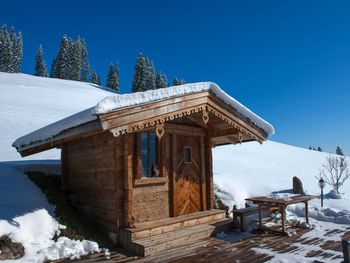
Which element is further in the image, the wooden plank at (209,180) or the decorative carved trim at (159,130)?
the wooden plank at (209,180)

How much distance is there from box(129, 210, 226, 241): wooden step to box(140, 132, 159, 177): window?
1.64 m

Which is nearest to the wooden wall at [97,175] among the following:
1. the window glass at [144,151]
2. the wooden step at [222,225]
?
the window glass at [144,151]

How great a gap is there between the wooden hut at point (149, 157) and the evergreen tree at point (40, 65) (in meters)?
71.0

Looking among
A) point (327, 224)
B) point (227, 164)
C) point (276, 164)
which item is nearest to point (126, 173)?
point (327, 224)

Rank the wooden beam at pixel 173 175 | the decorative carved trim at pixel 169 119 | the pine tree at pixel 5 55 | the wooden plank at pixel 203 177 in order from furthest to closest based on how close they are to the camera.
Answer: the pine tree at pixel 5 55 < the wooden plank at pixel 203 177 < the wooden beam at pixel 173 175 < the decorative carved trim at pixel 169 119

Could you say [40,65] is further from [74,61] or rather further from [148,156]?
[148,156]

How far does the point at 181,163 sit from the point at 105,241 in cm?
367

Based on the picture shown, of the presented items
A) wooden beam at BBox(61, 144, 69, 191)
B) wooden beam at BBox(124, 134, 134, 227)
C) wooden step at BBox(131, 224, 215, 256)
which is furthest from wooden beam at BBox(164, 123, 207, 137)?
wooden beam at BBox(61, 144, 69, 191)

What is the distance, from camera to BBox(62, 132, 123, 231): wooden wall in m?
8.31

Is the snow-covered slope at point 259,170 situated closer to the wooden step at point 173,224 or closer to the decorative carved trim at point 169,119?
the wooden step at point 173,224

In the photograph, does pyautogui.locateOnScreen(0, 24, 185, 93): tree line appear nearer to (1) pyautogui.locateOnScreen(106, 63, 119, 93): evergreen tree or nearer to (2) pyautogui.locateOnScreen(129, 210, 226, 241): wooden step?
(1) pyautogui.locateOnScreen(106, 63, 119, 93): evergreen tree

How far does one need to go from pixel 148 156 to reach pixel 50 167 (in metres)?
5.12

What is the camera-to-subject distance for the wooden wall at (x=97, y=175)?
831 cm

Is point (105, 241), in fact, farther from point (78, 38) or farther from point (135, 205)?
point (78, 38)
